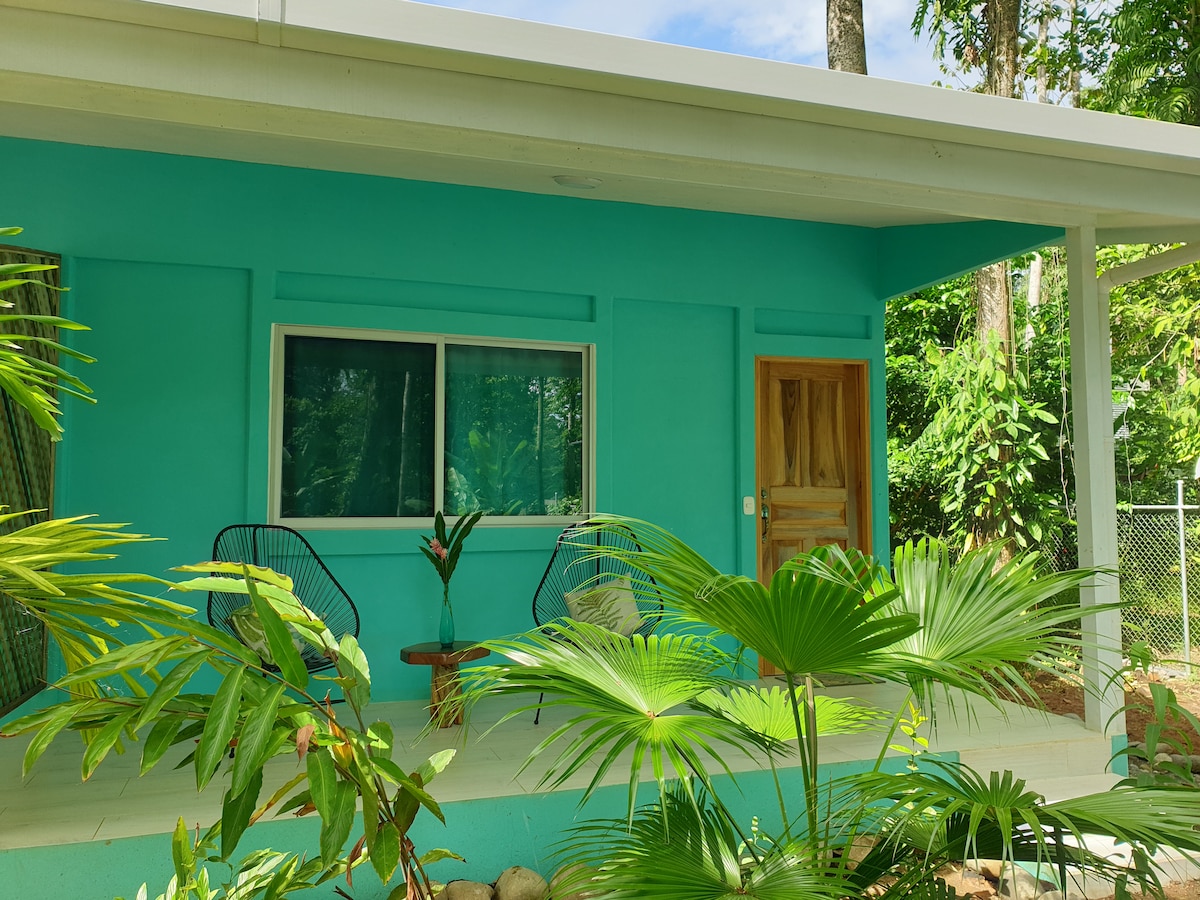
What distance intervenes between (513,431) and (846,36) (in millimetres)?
4996

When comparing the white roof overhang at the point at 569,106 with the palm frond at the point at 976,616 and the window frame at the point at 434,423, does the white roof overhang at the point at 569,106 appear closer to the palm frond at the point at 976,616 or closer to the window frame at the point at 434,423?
the window frame at the point at 434,423

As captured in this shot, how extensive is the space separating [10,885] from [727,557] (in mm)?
3729

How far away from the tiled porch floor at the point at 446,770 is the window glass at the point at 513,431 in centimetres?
107

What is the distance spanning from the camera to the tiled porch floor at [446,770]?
9.71ft

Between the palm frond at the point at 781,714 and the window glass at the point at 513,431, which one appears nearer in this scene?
the palm frond at the point at 781,714

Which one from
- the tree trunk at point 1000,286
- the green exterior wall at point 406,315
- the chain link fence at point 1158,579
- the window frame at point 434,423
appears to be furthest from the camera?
the tree trunk at point 1000,286

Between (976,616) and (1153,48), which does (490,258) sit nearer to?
(976,616)

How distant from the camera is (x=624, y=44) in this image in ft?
9.34

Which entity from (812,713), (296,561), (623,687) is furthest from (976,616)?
(296,561)

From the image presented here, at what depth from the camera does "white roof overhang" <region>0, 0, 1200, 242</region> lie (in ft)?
8.34

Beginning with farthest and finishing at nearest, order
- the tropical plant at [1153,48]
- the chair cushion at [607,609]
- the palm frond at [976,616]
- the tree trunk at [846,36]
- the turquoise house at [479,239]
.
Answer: the tropical plant at [1153,48] < the tree trunk at [846,36] < the chair cushion at [607,609] < the turquoise house at [479,239] < the palm frond at [976,616]

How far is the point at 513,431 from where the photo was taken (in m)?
5.25

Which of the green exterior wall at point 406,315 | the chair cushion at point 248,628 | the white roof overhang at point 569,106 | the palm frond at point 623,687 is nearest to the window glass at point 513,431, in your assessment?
the green exterior wall at point 406,315

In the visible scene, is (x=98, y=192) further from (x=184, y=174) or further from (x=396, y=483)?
(x=396, y=483)
